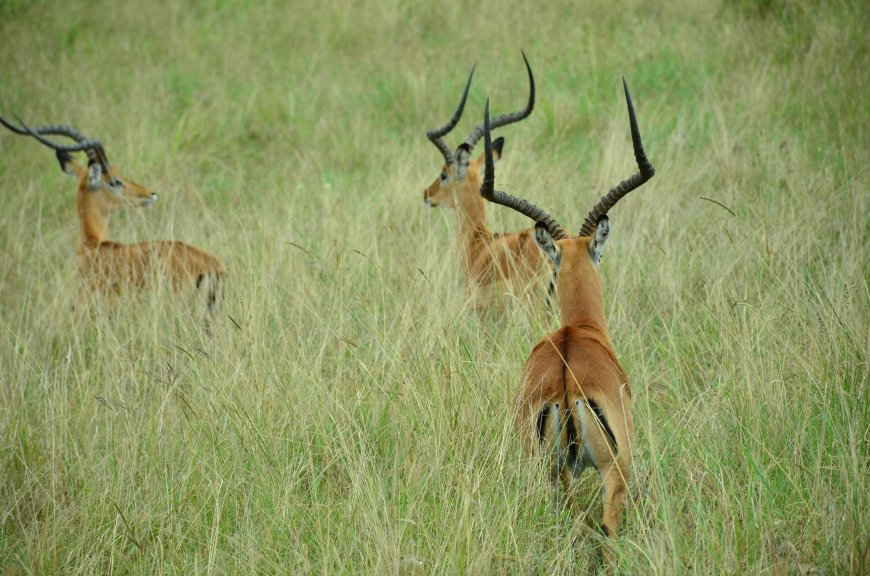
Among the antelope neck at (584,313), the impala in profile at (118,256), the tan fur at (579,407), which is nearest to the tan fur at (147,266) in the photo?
the impala in profile at (118,256)

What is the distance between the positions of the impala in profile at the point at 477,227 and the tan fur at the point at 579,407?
1491 millimetres

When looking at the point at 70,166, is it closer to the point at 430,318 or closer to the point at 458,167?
the point at 458,167

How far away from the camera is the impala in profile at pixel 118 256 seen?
5.30 metres

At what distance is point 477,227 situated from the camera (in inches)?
233

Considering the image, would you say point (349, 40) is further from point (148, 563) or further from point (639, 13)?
point (148, 563)

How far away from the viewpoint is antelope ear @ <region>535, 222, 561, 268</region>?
3635 millimetres

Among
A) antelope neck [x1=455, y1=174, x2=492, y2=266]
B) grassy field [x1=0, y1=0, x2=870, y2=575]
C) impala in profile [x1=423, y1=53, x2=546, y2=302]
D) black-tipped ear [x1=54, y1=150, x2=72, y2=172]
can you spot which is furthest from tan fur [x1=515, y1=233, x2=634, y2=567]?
black-tipped ear [x1=54, y1=150, x2=72, y2=172]

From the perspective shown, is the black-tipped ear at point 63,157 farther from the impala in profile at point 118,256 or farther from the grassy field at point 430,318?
the grassy field at point 430,318

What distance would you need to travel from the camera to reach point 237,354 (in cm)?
392

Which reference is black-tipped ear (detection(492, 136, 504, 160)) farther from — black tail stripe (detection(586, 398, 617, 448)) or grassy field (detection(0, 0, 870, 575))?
black tail stripe (detection(586, 398, 617, 448))

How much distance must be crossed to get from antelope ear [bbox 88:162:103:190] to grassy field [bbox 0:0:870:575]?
0.54 meters

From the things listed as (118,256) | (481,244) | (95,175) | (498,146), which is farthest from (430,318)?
(95,175)

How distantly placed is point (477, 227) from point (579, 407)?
10.2 ft

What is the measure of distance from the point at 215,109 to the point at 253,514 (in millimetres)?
6680
